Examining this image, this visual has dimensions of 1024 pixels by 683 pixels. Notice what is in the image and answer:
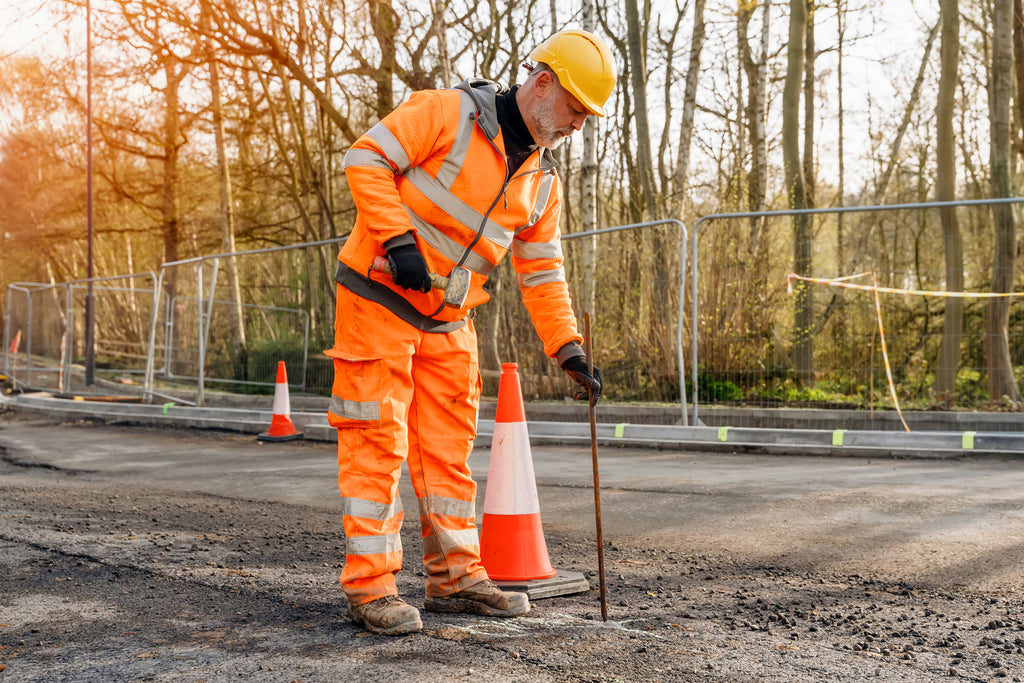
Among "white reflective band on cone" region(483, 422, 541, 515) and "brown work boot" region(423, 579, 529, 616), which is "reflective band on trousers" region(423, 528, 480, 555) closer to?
"brown work boot" region(423, 579, 529, 616)

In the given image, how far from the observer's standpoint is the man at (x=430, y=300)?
10.9 feet

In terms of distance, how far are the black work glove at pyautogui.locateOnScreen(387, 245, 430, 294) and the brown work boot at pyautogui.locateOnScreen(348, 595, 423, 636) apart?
103cm

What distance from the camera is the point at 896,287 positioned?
35.7 ft

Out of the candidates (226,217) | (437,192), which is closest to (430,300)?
(437,192)

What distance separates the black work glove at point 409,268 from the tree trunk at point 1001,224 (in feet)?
26.8

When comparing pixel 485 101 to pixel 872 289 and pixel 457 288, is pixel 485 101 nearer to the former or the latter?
pixel 457 288

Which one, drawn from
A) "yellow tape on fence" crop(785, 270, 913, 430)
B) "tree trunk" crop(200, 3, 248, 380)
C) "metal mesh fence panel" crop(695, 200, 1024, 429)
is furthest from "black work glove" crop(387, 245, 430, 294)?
"tree trunk" crop(200, 3, 248, 380)

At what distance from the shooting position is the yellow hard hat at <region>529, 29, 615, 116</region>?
3.41 meters

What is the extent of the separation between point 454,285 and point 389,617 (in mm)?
1144

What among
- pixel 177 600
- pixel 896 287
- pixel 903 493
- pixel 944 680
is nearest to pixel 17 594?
pixel 177 600

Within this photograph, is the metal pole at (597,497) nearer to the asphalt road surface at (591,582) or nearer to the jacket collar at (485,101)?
the asphalt road surface at (591,582)

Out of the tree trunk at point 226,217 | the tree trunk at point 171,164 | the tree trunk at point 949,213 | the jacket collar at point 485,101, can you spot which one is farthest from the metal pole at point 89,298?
the jacket collar at point 485,101

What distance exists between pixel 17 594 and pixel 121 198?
21.6 m

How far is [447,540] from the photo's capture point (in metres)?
3.58
